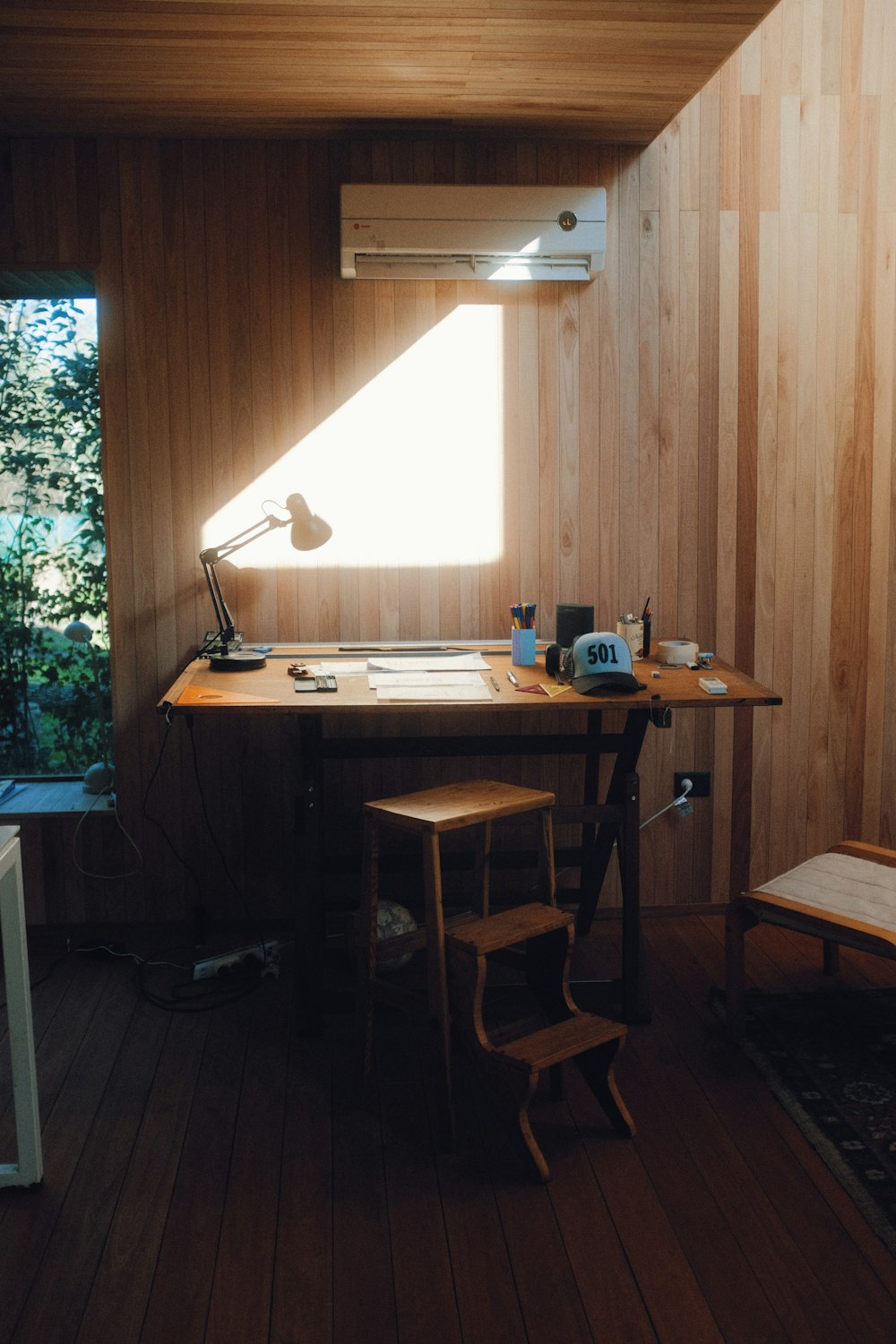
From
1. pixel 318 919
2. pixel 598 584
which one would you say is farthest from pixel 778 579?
pixel 318 919

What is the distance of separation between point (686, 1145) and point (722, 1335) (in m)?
0.57

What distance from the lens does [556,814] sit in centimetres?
303

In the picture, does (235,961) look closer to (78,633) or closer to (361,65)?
(78,633)

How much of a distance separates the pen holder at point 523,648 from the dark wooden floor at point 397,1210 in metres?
1.08

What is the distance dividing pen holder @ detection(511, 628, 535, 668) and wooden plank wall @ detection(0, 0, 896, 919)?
44 cm

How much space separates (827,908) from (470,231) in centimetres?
222

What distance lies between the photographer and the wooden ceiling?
258 cm

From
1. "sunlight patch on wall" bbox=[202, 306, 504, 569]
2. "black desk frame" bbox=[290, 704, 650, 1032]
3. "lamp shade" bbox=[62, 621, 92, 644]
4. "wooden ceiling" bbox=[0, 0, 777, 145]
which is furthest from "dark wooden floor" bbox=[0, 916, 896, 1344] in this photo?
"wooden ceiling" bbox=[0, 0, 777, 145]

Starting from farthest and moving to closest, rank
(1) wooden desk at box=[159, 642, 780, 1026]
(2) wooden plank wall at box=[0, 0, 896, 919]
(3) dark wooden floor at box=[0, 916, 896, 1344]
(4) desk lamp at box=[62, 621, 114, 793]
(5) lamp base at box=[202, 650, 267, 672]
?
1. (4) desk lamp at box=[62, 621, 114, 793]
2. (2) wooden plank wall at box=[0, 0, 896, 919]
3. (5) lamp base at box=[202, 650, 267, 672]
4. (1) wooden desk at box=[159, 642, 780, 1026]
5. (3) dark wooden floor at box=[0, 916, 896, 1344]

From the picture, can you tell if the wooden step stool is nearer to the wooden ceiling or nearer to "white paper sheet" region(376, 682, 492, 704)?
"white paper sheet" region(376, 682, 492, 704)

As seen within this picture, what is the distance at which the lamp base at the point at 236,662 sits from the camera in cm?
319

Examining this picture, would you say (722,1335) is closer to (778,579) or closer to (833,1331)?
(833,1331)

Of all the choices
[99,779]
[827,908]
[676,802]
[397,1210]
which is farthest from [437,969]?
[99,779]

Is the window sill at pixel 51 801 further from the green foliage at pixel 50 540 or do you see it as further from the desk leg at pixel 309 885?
the desk leg at pixel 309 885
